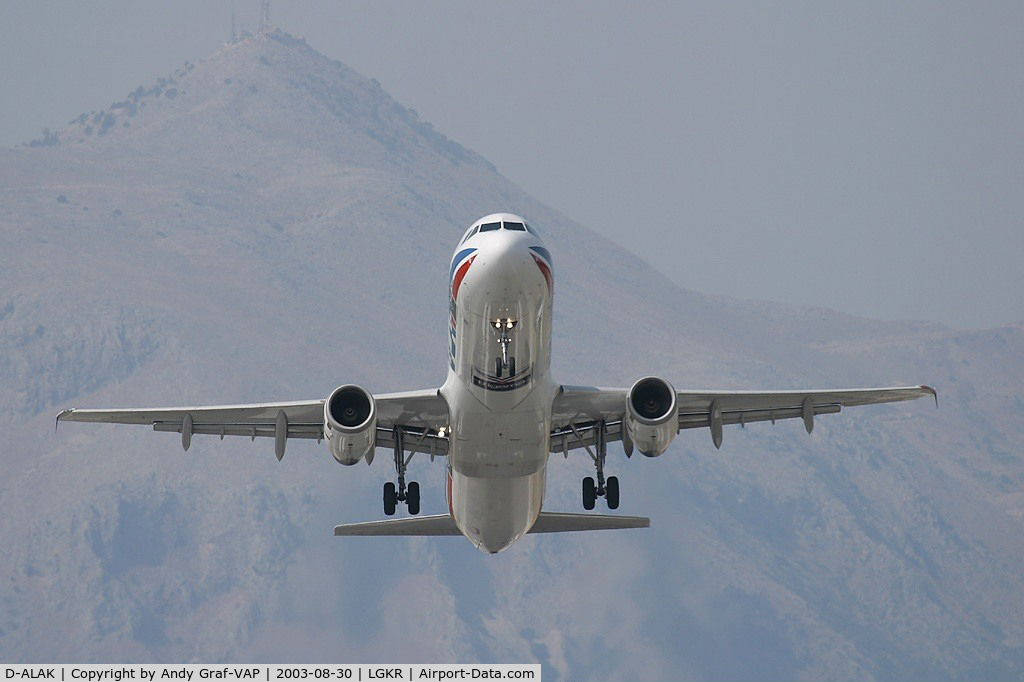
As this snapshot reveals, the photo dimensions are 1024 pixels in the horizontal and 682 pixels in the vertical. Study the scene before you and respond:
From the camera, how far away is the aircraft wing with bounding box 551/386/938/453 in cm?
4297

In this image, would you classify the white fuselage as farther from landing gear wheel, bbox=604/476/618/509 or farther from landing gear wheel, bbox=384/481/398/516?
landing gear wheel, bbox=384/481/398/516

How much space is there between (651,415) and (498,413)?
384 cm

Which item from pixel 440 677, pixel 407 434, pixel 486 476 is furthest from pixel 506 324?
pixel 440 677

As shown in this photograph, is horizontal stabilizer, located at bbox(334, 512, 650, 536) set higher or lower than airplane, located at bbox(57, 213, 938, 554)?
lower

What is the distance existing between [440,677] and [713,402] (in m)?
16.7

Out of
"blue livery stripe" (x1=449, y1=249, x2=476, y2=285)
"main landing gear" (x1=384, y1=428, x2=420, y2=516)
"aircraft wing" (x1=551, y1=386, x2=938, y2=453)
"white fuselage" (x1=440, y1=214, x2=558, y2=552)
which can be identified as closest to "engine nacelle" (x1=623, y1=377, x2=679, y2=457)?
"aircraft wing" (x1=551, y1=386, x2=938, y2=453)

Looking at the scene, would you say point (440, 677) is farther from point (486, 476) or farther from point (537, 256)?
point (537, 256)

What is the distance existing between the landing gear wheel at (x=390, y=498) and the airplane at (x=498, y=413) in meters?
0.04

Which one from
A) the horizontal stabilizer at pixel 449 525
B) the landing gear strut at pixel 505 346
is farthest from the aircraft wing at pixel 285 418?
the landing gear strut at pixel 505 346

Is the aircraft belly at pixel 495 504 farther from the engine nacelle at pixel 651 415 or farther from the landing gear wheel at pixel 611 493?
the engine nacelle at pixel 651 415

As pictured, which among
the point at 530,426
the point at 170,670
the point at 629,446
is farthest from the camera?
the point at 170,670

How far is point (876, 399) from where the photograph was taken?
44812 millimetres

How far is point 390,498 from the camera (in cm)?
4628

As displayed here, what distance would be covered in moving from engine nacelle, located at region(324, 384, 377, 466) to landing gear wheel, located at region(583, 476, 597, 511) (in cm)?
758
